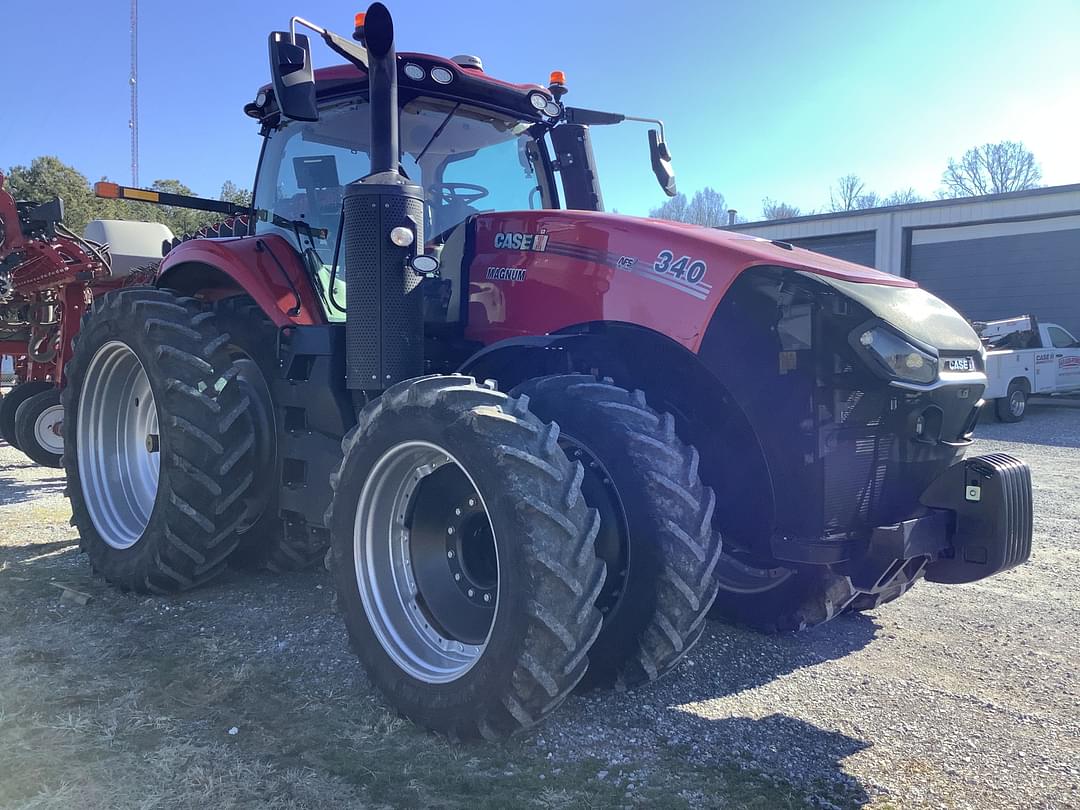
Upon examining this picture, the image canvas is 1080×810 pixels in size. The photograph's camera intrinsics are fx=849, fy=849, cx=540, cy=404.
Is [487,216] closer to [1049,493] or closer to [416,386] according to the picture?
[416,386]

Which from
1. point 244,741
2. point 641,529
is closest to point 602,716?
point 641,529

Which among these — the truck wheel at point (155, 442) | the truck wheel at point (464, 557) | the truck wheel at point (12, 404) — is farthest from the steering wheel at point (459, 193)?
the truck wheel at point (12, 404)

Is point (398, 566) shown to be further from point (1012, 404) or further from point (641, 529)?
point (1012, 404)

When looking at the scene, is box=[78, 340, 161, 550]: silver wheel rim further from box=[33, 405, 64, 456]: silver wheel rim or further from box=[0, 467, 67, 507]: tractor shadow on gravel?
box=[33, 405, 64, 456]: silver wheel rim

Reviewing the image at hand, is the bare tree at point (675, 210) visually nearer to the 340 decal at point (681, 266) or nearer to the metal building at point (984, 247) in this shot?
the 340 decal at point (681, 266)

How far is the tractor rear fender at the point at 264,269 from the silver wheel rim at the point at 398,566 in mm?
1219

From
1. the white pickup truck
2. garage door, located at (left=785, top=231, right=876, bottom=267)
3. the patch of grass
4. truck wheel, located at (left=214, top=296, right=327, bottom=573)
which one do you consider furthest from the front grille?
garage door, located at (left=785, top=231, right=876, bottom=267)

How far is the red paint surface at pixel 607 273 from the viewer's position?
3.10 meters

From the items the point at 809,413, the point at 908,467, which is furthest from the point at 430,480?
the point at 908,467

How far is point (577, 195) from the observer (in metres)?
4.66

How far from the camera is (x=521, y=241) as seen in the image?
3.68m

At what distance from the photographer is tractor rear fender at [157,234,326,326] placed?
161 inches

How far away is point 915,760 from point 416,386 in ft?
7.01

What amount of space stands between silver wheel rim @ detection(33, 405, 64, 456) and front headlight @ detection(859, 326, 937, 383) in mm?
8239
